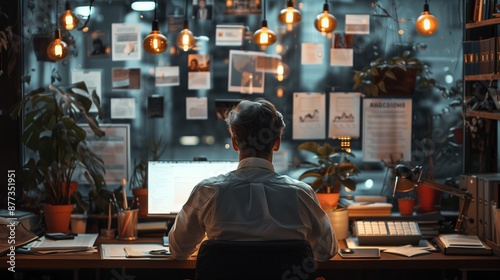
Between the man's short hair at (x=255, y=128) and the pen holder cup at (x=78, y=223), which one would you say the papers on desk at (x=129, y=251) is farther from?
the man's short hair at (x=255, y=128)

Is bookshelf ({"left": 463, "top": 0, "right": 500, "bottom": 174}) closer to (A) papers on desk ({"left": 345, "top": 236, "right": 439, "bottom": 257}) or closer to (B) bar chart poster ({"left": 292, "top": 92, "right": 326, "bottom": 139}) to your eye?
(A) papers on desk ({"left": 345, "top": 236, "right": 439, "bottom": 257})

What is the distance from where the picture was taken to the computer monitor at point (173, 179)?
13.6 feet

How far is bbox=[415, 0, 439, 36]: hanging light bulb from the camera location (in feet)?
13.6

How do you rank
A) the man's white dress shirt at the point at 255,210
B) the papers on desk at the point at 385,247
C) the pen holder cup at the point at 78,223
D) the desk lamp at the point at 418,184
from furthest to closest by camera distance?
1. the pen holder cup at the point at 78,223
2. the desk lamp at the point at 418,184
3. the papers on desk at the point at 385,247
4. the man's white dress shirt at the point at 255,210

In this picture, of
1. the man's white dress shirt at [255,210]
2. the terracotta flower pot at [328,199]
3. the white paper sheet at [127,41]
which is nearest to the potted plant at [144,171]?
the white paper sheet at [127,41]

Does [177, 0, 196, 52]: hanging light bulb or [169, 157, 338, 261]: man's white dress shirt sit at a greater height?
[177, 0, 196, 52]: hanging light bulb

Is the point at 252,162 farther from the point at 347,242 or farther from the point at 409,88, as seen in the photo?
the point at 409,88

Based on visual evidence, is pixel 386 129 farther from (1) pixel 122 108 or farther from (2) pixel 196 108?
(1) pixel 122 108

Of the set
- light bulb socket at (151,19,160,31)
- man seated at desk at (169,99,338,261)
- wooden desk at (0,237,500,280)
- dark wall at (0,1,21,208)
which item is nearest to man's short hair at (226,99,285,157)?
man seated at desk at (169,99,338,261)

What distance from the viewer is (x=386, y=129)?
4.51 metres

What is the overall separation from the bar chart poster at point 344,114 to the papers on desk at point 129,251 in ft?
4.10

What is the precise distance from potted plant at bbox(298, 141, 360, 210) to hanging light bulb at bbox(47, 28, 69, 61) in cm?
139

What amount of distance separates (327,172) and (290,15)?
88cm

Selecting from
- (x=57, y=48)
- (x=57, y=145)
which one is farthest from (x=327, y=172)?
(x=57, y=48)
